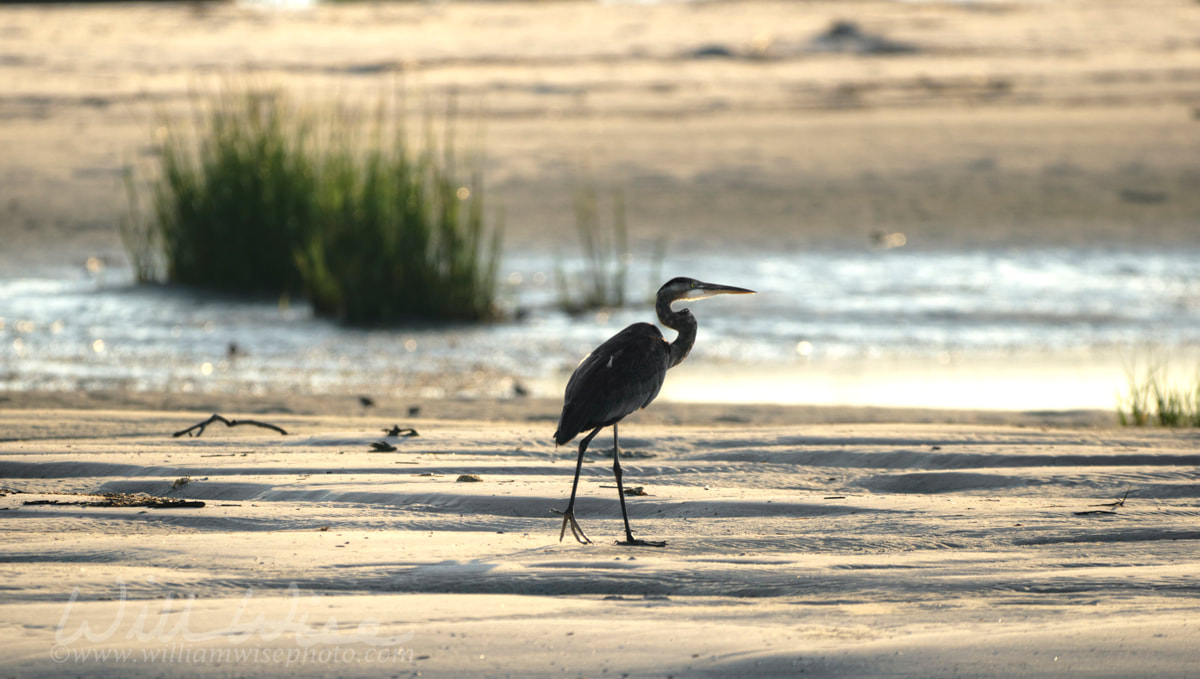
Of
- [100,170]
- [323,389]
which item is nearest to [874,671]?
[323,389]

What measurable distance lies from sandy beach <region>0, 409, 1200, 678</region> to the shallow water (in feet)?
8.44

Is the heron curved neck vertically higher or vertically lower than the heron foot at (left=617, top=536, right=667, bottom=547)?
higher

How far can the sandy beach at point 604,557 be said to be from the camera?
3059 millimetres

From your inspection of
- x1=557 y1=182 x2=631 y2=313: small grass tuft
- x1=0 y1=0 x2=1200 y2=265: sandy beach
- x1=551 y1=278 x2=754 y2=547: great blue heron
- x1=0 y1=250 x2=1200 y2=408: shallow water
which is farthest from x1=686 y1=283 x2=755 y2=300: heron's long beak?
x1=0 y1=0 x2=1200 y2=265: sandy beach

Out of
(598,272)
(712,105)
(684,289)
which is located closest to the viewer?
(684,289)

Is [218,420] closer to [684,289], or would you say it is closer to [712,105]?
[684,289]

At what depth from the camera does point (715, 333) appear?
392 inches

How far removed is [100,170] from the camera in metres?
15.9

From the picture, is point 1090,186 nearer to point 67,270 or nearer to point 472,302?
A: point 472,302

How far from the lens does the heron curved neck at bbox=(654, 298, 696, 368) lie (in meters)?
4.61

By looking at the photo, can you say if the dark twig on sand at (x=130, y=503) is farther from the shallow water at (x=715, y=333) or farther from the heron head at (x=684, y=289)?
the shallow water at (x=715, y=333)

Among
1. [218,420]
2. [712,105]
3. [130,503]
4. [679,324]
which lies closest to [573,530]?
[679,324]

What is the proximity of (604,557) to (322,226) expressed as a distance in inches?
274

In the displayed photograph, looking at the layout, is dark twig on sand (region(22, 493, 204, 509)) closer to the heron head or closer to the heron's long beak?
the heron head
